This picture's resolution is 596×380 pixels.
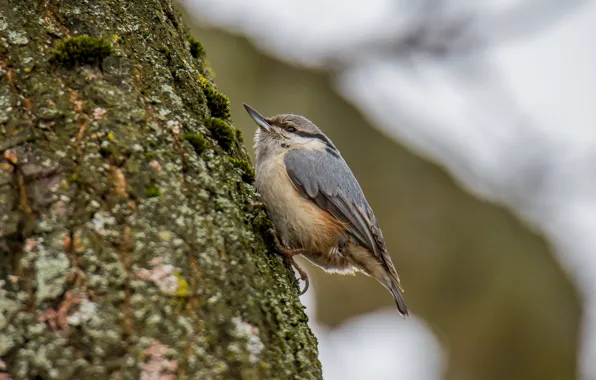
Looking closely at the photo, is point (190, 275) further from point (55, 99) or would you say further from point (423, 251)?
point (423, 251)

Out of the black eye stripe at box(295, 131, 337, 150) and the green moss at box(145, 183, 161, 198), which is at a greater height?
the green moss at box(145, 183, 161, 198)

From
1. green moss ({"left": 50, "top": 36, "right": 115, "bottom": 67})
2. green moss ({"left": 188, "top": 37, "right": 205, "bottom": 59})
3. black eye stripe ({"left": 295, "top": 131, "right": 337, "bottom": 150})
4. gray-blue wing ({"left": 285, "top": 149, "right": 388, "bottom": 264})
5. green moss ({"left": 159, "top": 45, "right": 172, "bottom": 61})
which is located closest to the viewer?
green moss ({"left": 50, "top": 36, "right": 115, "bottom": 67})

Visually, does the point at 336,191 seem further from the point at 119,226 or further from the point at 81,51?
the point at 119,226

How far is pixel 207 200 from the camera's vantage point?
5.98 feet

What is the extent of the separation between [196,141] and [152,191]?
30 centimetres

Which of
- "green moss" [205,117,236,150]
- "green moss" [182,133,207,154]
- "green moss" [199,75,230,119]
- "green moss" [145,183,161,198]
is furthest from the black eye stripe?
"green moss" [145,183,161,198]

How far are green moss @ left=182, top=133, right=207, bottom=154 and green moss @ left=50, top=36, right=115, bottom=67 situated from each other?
1.10ft

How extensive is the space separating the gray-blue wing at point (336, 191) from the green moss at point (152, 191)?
1.53 metres

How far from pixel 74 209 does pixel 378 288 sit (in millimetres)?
2984

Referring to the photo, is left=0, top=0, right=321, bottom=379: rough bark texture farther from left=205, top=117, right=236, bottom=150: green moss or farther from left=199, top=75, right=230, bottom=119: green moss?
left=199, top=75, right=230, bottom=119: green moss

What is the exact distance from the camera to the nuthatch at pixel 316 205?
122 inches

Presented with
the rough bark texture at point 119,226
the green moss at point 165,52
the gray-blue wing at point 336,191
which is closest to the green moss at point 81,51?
the rough bark texture at point 119,226

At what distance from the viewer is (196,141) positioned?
6.39 ft

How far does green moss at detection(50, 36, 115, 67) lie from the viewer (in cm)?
185
